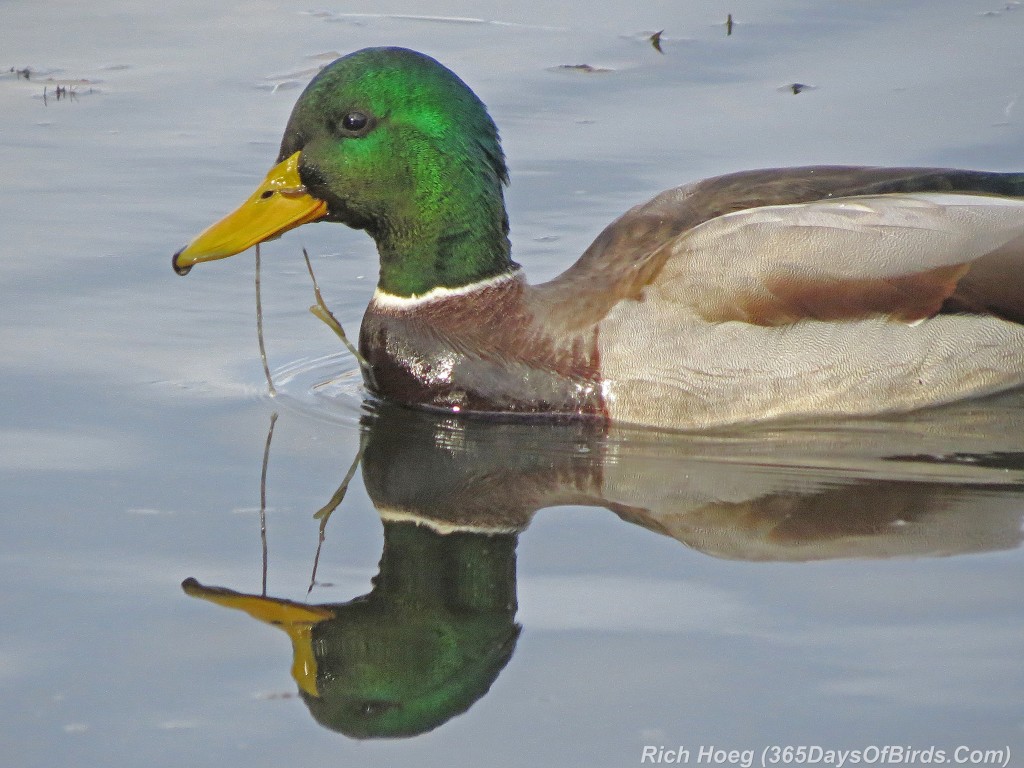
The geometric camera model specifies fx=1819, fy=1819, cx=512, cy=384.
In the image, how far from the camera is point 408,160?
7.10 metres

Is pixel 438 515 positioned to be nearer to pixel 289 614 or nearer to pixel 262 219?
pixel 289 614

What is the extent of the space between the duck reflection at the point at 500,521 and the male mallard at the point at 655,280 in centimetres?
22

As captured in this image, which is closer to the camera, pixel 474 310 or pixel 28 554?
pixel 28 554

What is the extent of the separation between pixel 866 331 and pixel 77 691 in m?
3.45

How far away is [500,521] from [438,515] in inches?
8.8

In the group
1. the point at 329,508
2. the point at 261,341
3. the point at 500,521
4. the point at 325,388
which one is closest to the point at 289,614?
the point at 329,508

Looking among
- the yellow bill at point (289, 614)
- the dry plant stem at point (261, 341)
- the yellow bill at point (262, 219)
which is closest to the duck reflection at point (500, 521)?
the yellow bill at point (289, 614)

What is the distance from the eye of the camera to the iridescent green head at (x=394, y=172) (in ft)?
23.0

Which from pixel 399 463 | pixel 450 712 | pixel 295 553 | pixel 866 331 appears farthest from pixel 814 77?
pixel 450 712

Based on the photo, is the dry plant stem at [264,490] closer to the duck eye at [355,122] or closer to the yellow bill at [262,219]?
the yellow bill at [262,219]

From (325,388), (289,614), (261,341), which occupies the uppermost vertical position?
(261,341)

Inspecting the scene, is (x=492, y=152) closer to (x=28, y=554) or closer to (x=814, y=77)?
(x=28, y=554)

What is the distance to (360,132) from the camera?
23.1ft

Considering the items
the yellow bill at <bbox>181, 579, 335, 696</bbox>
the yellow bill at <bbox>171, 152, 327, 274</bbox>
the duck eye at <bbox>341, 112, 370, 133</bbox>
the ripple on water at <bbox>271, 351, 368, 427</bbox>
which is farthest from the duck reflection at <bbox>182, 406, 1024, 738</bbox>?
the duck eye at <bbox>341, 112, 370, 133</bbox>
